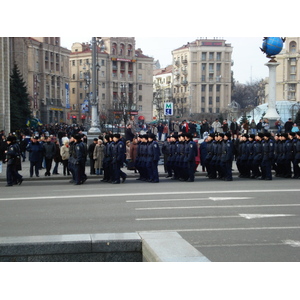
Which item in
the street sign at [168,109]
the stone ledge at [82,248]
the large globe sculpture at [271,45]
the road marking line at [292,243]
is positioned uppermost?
the large globe sculpture at [271,45]

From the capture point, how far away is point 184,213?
1269 centimetres

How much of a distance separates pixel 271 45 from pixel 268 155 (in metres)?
16.9

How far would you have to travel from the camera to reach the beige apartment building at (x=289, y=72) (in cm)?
11050

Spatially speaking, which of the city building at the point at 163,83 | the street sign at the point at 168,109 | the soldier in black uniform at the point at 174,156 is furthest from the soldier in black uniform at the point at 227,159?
the city building at the point at 163,83

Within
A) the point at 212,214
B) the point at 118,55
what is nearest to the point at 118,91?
the point at 118,55

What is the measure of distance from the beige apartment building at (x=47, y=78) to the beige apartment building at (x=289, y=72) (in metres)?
43.2

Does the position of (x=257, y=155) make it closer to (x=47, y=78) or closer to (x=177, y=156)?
(x=177, y=156)

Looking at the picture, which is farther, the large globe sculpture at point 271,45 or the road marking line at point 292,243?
the large globe sculpture at point 271,45

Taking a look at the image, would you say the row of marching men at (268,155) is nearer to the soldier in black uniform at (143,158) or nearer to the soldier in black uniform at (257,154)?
the soldier in black uniform at (257,154)

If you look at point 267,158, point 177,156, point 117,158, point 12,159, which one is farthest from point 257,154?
point 12,159

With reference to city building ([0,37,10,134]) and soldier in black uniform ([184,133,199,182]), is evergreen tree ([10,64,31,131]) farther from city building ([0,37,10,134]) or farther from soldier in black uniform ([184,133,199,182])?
soldier in black uniform ([184,133,199,182])

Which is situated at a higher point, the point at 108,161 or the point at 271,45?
the point at 271,45

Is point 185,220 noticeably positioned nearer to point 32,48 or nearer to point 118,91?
point 32,48

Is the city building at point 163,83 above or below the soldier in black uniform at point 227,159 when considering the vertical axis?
above
